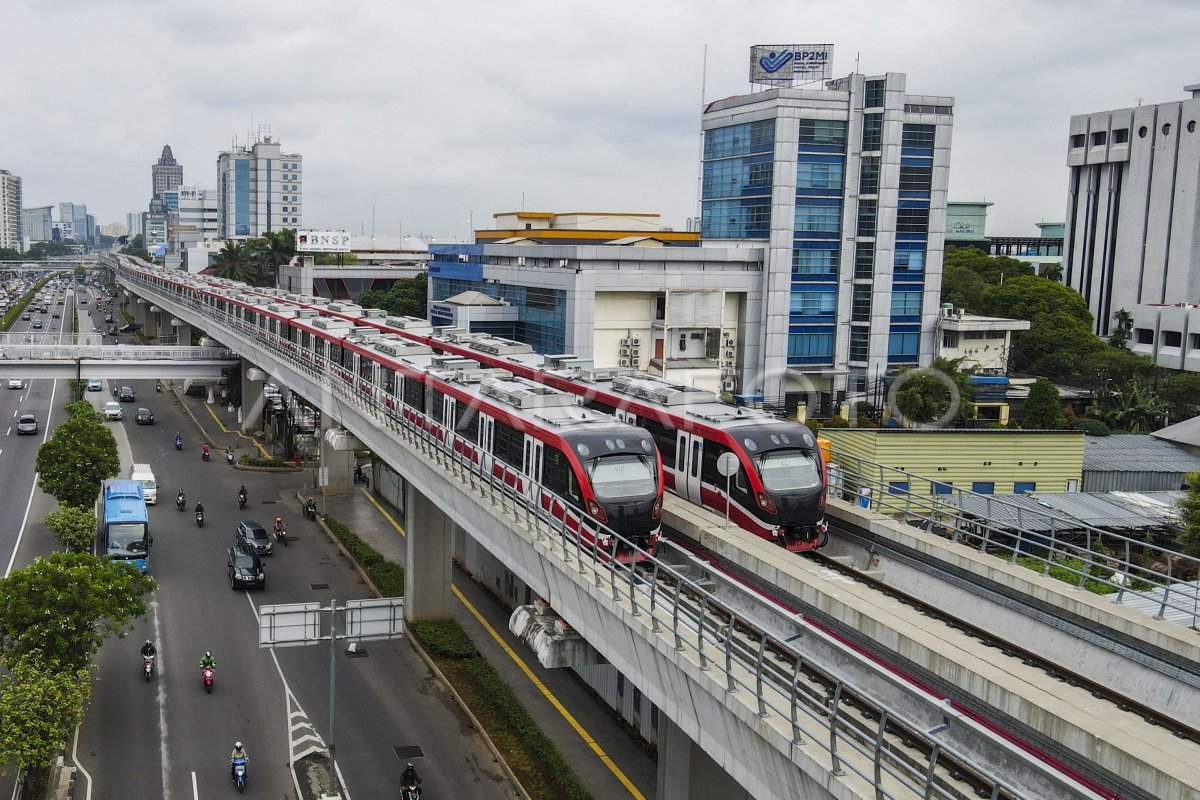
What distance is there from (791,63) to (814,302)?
1513 cm

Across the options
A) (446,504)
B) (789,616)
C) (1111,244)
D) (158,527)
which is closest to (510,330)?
(158,527)

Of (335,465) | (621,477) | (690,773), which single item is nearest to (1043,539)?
(621,477)

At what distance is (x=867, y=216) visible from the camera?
2557 inches

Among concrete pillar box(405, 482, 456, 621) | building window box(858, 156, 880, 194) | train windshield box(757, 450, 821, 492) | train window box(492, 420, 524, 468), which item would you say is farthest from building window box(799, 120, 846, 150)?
train windshield box(757, 450, 821, 492)

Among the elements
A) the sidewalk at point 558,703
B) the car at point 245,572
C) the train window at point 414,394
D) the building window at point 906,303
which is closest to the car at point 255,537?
the car at point 245,572

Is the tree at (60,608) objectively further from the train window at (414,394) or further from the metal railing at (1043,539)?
the metal railing at (1043,539)

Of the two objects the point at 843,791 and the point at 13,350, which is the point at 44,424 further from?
the point at 843,791

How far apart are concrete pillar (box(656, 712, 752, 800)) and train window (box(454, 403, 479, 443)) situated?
9948 mm

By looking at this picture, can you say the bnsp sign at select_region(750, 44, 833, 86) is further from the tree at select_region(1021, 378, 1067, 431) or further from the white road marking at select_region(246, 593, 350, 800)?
the white road marking at select_region(246, 593, 350, 800)

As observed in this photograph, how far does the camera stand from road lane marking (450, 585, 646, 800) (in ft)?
76.8

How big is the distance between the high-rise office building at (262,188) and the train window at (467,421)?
550 ft

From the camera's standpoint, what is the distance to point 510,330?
66.5 meters

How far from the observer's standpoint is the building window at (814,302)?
64.8 metres

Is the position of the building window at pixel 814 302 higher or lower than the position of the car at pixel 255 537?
higher
